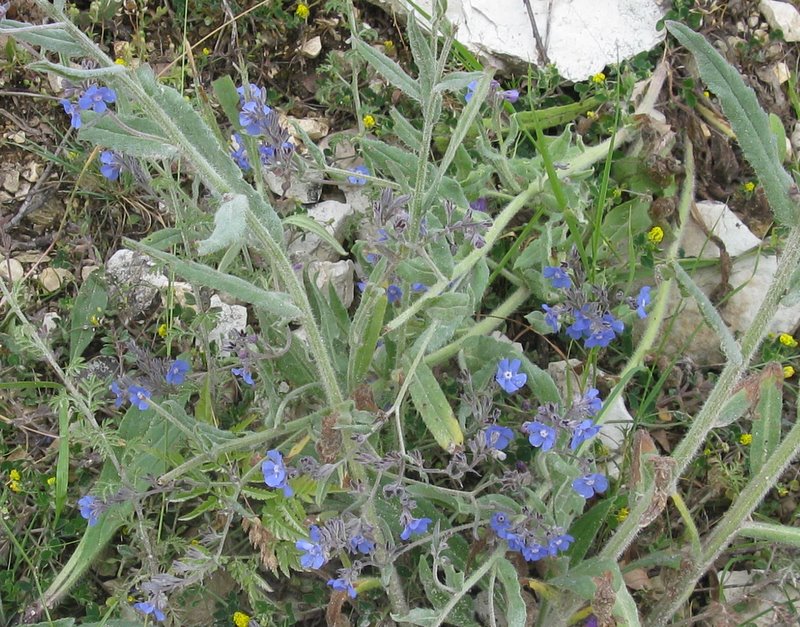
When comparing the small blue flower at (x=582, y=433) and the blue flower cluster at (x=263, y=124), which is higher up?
the blue flower cluster at (x=263, y=124)

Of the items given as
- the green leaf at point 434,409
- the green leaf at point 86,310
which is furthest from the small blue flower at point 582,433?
the green leaf at point 86,310

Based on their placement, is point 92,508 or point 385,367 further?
point 385,367

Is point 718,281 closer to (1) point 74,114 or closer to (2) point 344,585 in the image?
(2) point 344,585

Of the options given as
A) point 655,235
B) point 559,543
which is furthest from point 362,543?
point 655,235

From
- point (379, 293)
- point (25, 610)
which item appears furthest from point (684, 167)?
point (25, 610)

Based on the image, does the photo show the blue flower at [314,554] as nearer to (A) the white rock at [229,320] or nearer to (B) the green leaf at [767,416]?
(A) the white rock at [229,320]

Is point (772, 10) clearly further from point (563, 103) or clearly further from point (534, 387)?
point (534, 387)
